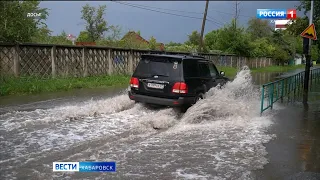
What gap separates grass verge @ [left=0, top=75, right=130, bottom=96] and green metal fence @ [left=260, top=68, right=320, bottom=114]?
870cm

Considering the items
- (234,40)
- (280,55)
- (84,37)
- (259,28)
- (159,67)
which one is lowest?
(159,67)

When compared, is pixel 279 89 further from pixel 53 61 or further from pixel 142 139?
pixel 53 61

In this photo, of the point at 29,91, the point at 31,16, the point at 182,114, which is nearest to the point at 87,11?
the point at 31,16

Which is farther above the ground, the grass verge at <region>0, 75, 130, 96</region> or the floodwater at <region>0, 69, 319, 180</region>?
the grass verge at <region>0, 75, 130, 96</region>

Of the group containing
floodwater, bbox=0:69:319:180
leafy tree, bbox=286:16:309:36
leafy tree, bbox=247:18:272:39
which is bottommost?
floodwater, bbox=0:69:319:180

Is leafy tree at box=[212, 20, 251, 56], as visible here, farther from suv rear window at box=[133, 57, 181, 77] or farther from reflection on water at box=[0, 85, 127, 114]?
suv rear window at box=[133, 57, 181, 77]

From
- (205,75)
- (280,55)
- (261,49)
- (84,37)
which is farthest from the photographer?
(280,55)

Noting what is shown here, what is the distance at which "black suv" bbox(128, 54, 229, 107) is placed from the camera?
350 inches

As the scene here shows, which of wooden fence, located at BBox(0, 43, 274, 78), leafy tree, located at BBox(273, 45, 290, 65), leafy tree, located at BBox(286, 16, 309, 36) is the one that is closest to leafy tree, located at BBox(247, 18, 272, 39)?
leafy tree, located at BBox(273, 45, 290, 65)

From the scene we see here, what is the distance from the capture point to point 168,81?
8.95 meters

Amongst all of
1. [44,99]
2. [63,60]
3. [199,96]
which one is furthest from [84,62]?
[199,96]

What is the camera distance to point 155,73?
9227 millimetres

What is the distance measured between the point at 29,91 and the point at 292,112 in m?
9.72

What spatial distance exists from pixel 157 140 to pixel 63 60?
39.2 ft
